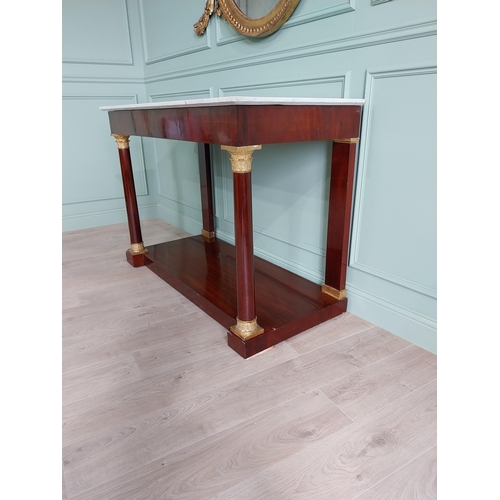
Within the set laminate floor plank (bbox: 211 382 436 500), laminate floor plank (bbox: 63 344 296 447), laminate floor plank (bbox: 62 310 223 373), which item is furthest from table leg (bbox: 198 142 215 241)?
laminate floor plank (bbox: 211 382 436 500)

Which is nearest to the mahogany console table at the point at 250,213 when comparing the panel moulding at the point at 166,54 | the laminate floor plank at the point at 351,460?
the laminate floor plank at the point at 351,460

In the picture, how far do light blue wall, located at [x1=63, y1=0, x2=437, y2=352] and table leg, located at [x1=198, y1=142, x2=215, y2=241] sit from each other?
0.06 metres

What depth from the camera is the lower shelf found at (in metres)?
1.44

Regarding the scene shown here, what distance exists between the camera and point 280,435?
102cm

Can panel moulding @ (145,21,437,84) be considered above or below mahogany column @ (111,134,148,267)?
above

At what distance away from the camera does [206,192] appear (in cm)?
242

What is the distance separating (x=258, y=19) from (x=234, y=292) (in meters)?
1.25

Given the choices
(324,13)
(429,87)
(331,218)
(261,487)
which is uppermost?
(324,13)

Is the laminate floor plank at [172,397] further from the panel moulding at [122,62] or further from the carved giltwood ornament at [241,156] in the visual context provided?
the panel moulding at [122,62]

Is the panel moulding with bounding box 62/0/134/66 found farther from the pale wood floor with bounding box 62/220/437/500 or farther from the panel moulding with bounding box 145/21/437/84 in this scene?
the pale wood floor with bounding box 62/220/437/500

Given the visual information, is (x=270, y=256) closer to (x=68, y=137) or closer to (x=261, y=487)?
(x=261, y=487)

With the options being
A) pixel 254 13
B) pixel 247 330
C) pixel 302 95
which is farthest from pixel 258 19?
pixel 247 330

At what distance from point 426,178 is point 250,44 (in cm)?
115
